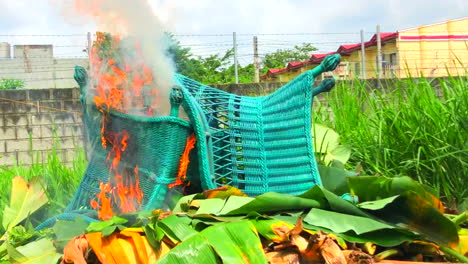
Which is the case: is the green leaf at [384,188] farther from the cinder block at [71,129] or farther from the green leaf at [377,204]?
the cinder block at [71,129]

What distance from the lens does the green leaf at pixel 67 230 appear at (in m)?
1.98

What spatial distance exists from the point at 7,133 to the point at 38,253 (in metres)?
5.21

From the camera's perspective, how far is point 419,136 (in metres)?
3.17

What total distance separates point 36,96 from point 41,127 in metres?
0.41

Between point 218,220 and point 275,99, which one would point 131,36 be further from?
point 218,220

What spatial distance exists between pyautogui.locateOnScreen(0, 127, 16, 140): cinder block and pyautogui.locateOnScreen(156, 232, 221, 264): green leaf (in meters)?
5.68

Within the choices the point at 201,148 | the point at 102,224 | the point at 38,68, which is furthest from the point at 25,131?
the point at 102,224

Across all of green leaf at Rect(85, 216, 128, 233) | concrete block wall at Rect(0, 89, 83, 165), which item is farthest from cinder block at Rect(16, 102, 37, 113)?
green leaf at Rect(85, 216, 128, 233)

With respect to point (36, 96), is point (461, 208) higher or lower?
lower

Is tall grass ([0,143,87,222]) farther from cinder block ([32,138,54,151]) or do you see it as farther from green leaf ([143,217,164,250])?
cinder block ([32,138,54,151])

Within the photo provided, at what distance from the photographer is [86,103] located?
7.95 ft

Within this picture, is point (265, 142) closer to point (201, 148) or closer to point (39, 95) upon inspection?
point (201, 148)

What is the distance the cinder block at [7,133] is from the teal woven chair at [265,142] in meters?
5.09

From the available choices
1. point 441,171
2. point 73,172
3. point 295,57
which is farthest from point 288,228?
point 295,57
